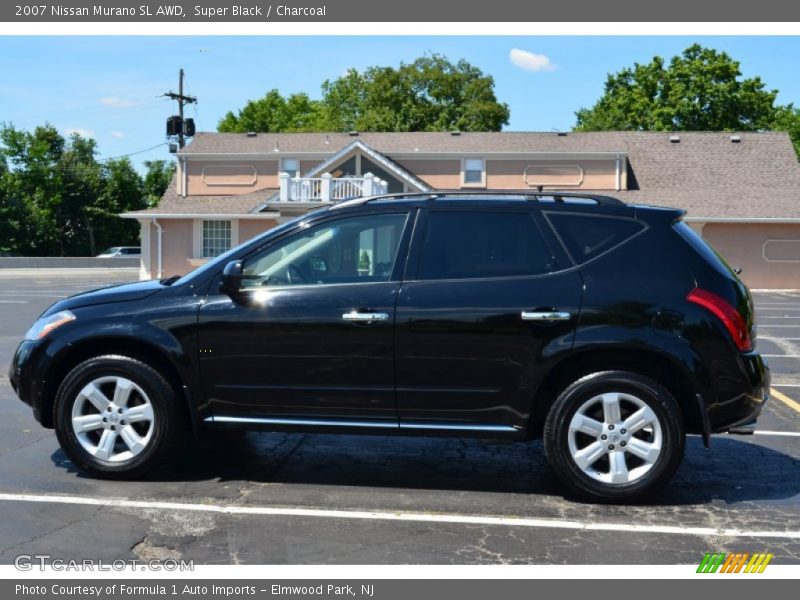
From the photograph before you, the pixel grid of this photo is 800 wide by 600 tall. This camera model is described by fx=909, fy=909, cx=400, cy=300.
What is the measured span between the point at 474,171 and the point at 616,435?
31.4m

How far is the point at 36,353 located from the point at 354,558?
2788 millimetres

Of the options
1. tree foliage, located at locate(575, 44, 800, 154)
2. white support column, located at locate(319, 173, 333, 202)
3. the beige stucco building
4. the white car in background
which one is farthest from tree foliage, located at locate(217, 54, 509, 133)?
white support column, located at locate(319, 173, 333, 202)

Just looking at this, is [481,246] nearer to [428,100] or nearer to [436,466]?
[436,466]

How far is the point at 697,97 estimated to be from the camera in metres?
51.0

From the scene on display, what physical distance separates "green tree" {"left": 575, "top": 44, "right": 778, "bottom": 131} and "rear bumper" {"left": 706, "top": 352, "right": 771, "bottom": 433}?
48.5m

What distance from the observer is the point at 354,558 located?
4660 mm

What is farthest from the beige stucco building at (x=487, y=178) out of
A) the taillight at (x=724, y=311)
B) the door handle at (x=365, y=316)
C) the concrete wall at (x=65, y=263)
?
the taillight at (x=724, y=311)

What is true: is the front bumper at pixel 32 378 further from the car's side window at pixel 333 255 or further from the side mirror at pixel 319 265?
the side mirror at pixel 319 265

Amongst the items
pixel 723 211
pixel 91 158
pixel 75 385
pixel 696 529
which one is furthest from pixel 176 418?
pixel 91 158

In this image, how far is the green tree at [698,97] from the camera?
1984 inches

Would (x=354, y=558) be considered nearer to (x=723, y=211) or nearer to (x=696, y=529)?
(x=696, y=529)

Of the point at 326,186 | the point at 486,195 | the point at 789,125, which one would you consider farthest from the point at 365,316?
the point at 789,125

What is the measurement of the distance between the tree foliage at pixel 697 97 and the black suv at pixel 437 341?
48.5 metres

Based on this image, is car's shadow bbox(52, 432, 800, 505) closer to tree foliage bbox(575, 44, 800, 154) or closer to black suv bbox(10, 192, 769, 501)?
black suv bbox(10, 192, 769, 501)
